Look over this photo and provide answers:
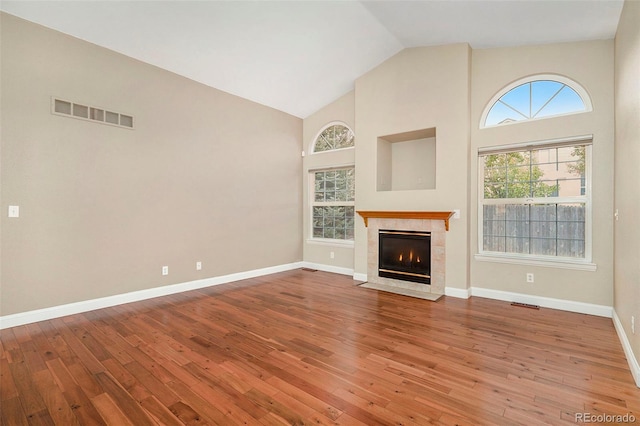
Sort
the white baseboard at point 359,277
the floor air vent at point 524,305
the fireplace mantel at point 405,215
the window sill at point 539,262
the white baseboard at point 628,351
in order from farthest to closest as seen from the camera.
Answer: the white baseboard at point 359,277, the fireplace mantel at point 405,215, the floor air vent at point 524,305, the window sill at point 539,262, the white baseboard at point 628,351

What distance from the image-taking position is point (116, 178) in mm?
3908

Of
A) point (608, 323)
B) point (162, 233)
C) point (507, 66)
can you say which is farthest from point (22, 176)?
point (608, 323)

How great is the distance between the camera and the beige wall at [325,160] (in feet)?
19.1

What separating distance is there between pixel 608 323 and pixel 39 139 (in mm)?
6572

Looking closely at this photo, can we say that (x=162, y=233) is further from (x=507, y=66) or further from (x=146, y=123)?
(x=507, y=66)

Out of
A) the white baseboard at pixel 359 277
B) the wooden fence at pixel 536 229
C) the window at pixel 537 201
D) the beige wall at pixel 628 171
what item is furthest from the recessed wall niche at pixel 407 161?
the beige wall at pixel 628 171

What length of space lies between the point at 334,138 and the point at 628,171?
4.38 metres

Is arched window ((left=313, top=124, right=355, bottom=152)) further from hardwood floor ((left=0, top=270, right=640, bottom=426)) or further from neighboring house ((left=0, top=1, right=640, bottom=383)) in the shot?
hardwood floor ((left=0, top=270, right=640, bottom=426))

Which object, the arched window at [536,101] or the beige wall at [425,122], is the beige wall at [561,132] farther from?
the beige wall at [425,122]

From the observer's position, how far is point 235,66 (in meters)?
4.51

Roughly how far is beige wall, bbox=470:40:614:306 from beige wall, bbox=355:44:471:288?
0.23 m

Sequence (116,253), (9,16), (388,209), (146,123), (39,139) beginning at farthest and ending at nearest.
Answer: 1. (388,209)
2. (146,123)
3. (116,253)
4. (39,139)
5. (9,16)

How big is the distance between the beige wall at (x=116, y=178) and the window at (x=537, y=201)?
3.79m
